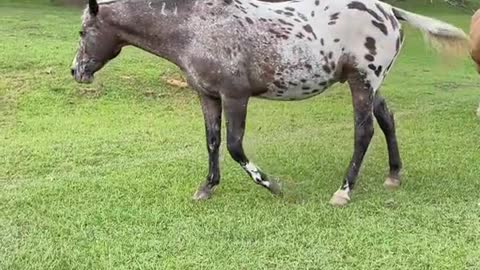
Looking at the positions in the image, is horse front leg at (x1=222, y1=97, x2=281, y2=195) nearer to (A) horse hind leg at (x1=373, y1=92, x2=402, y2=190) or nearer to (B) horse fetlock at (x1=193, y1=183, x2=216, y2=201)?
(B) horse fetlock at (x1=193, y1=183, x2=216, y2=201)

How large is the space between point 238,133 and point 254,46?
1.80 ft

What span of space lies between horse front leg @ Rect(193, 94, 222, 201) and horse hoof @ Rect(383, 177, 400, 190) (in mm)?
1186

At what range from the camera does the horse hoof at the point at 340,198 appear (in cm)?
457

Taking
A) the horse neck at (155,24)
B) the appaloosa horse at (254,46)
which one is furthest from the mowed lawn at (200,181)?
the horse neck at (155,24)

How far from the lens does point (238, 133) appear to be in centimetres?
450

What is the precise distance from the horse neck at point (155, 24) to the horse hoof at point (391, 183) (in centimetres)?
171

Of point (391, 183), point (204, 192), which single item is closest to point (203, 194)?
point (204, 192)

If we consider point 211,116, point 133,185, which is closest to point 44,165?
point 133,185

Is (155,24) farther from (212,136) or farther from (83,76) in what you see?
(212,136)

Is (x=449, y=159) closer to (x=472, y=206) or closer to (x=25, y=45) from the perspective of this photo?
(x=472, y=206)

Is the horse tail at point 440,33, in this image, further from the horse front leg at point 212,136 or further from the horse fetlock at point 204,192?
the horse fetlock at point 204,192

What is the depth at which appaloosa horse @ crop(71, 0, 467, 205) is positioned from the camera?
4.41 m

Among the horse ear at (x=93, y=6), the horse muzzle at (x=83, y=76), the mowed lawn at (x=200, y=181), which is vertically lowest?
the mowed lawn at (x=200, y=181)

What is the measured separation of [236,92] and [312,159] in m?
1.61
